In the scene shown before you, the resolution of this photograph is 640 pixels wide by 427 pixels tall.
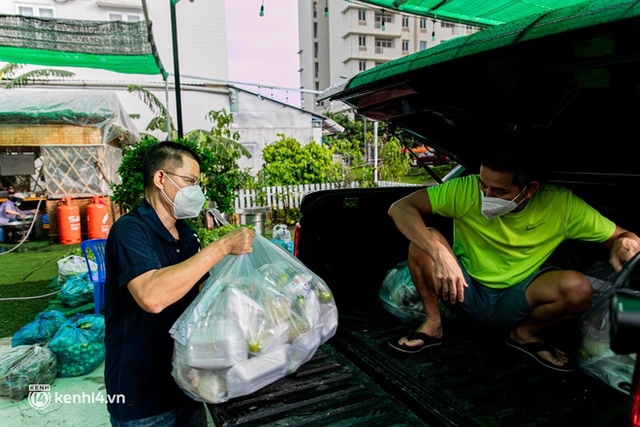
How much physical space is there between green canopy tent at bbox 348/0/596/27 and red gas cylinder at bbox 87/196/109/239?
736 cm

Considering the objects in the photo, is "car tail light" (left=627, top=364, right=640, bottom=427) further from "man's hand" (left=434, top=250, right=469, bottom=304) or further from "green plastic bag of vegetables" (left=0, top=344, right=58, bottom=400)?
"green plastic bag of vegetables" (left=0, top=344, right=58, bottom=400)

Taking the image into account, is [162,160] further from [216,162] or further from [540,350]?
[216,162]

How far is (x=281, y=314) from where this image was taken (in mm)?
1809

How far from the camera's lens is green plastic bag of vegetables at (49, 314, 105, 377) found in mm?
3262

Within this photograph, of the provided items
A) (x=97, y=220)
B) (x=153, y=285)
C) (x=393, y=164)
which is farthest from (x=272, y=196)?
(x=153, y=285)

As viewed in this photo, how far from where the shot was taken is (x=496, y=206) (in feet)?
7.30

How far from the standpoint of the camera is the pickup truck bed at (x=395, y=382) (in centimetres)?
167

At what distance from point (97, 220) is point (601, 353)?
935 cm

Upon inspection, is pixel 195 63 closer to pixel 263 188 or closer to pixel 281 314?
pixel 263 188

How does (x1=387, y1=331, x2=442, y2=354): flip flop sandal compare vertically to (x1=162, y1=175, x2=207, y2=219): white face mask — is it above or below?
below

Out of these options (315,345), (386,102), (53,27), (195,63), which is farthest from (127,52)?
(195,63)

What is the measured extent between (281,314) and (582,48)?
156 centimetres

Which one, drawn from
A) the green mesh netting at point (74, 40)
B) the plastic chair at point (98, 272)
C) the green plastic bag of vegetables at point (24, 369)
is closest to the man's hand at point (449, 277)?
the green plastic bag of vegetables at point (24, 369)

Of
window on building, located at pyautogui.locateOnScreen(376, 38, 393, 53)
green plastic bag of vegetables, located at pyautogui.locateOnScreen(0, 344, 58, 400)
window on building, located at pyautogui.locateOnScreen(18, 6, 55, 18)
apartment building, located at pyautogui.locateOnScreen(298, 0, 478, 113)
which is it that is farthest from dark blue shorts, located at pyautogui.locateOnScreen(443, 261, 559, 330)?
window on building, located at pyautogui.locateOnScreen(376, 38, 393, 53)
